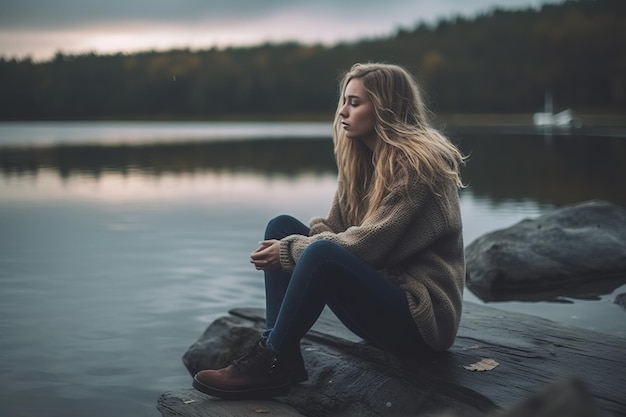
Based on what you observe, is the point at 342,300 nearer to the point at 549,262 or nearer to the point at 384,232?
the point at 384,232

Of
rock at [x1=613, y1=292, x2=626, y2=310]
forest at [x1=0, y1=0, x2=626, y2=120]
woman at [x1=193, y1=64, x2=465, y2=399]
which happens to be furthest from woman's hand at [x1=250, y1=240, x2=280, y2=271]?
forest at [x1=0, y1=0, x2=626, y2=120]

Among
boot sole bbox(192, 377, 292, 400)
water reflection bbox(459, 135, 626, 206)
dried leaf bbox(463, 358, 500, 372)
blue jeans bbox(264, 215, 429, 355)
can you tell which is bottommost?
water reflection bbox(459, 135, 626, 206)

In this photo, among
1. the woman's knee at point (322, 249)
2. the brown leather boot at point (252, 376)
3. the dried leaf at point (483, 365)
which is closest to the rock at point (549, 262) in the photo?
the dried leaf at point (483, 365)

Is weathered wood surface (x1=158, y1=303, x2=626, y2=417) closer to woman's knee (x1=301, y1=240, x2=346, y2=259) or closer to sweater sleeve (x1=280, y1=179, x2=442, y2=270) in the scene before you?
sweater sleeve (x1=280, y1=179, x2=442, y2=270)

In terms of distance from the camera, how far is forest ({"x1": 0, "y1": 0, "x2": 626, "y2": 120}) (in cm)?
9338

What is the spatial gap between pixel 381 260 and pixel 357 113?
0.69m

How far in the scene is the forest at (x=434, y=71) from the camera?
93.4m

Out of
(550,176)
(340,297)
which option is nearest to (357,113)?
(340,297)

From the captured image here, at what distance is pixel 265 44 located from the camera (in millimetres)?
119562

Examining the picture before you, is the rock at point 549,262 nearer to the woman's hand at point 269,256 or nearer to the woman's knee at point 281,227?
the woman's knee at point 281,227

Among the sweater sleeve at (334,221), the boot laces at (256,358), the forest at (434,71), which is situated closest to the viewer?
the boot laces at (256,358)

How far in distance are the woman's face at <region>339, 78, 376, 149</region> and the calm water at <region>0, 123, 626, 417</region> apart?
1.88m

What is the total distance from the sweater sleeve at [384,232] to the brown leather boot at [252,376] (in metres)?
0.44

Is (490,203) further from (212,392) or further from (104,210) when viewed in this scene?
(212,392)
